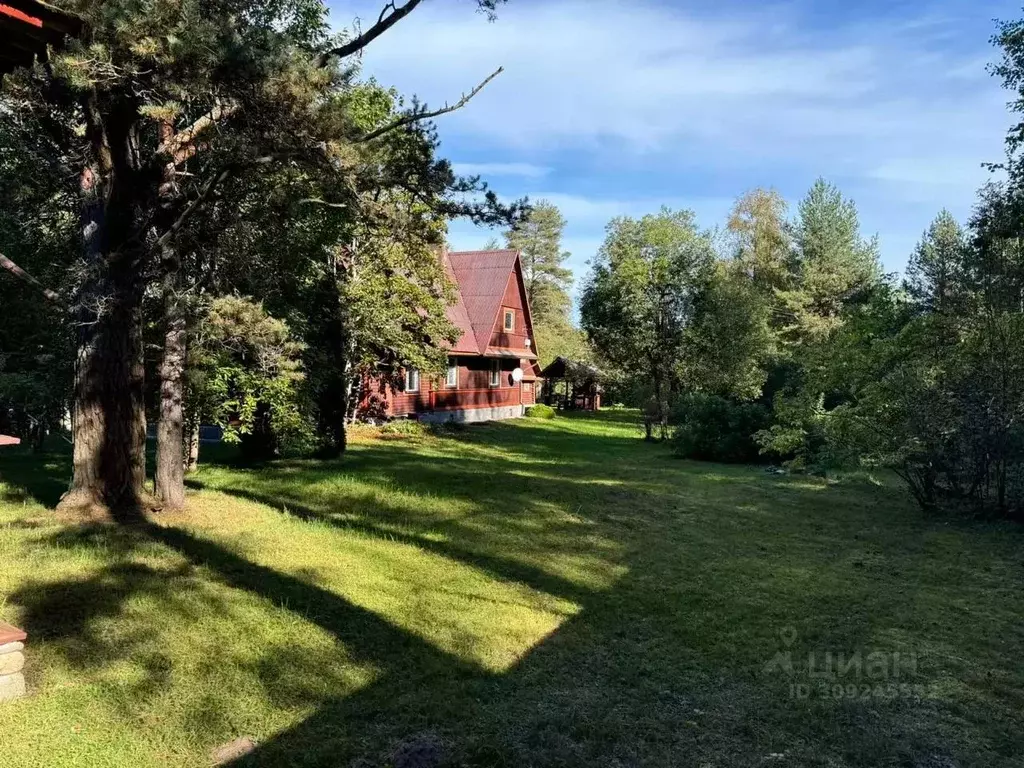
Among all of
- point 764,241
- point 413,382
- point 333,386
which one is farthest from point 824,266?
point 333,386

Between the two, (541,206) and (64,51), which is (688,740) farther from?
(541,206)

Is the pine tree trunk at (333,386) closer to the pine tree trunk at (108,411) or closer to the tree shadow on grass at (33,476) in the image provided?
the tree shadow on grass at (33,476)

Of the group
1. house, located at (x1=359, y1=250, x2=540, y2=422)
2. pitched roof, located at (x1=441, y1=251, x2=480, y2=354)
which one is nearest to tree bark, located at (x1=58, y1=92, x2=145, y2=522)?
house, located at (x1=359, y1=250, x2=540, y2=422)

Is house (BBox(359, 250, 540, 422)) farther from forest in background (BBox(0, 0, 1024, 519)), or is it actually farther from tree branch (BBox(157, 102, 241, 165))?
tree branch (BBox(157, 102, 241, 165))

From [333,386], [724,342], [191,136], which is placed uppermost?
[191,136]

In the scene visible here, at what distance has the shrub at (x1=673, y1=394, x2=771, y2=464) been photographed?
18922 mm

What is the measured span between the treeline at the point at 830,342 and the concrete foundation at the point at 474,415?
521 cm

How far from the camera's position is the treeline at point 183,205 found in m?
6.28

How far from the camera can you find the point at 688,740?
3.55 m

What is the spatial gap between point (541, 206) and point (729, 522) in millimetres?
54038

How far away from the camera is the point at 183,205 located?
8086mm

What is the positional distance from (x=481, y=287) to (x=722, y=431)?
16.0m

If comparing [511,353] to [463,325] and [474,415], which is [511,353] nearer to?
[463,325]

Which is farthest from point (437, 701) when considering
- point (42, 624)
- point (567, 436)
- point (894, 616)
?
point (567, 436)
